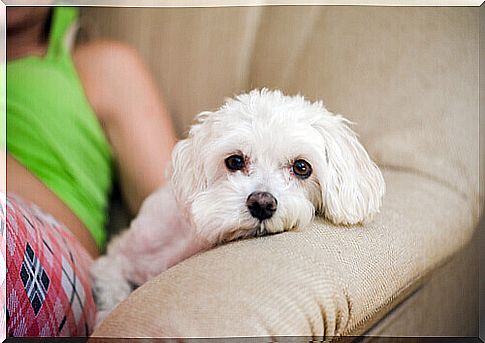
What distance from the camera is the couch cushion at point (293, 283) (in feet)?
3.50

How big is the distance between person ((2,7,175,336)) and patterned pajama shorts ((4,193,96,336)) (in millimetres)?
34

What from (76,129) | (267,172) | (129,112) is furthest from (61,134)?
(267,172)

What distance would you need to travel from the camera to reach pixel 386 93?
4.47ft

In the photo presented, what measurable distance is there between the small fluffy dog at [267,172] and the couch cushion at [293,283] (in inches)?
1.4

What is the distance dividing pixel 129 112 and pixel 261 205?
1.36 ft

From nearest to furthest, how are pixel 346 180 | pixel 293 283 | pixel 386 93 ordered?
pixel 293 283 → pixel 346 180 → pixel 386 93

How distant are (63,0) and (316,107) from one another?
617 mm

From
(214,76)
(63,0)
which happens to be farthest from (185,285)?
(63,0)

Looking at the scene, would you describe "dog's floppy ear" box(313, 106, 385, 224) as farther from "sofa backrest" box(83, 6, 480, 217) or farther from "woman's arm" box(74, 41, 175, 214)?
"woman's arm" box(74, 41, 175, 214)

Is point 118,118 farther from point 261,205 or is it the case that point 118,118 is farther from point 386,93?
point 386,93

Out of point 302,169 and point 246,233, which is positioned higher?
point 302,169

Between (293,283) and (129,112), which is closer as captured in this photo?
(293,283)

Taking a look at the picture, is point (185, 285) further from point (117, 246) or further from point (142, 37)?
point (142, 37)

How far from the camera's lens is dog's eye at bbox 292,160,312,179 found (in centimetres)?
122
